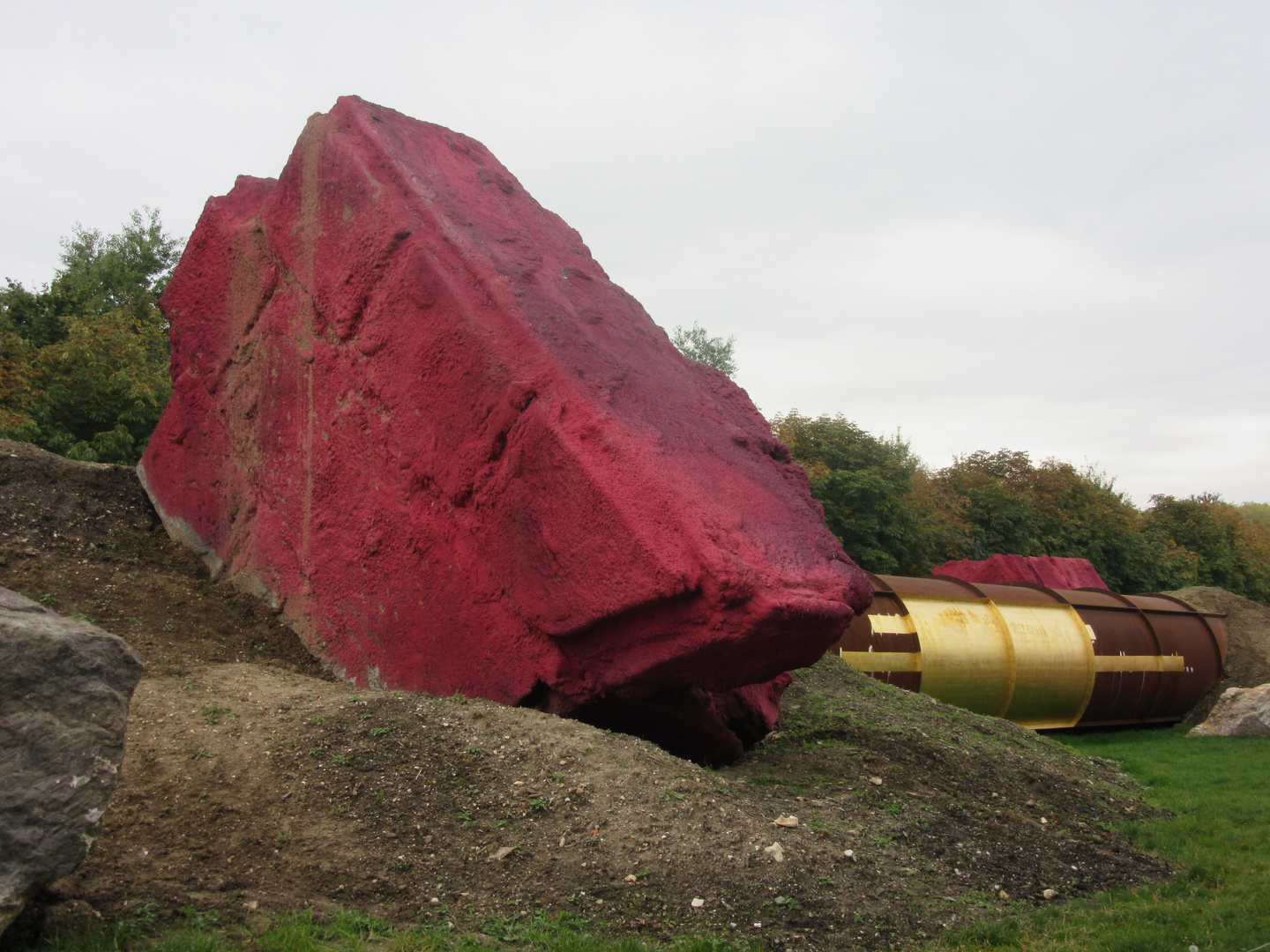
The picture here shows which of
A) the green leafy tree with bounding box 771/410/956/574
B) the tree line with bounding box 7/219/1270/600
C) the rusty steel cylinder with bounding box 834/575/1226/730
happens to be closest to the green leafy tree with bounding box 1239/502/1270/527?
the tree line with bounding box 7/219/1270/600

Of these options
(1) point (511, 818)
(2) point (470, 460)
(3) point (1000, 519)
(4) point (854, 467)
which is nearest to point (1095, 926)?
(1) point (511, 818)

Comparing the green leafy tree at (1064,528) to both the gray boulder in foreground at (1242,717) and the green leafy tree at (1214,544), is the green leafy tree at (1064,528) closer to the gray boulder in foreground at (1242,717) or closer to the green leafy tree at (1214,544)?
the green leafy tree at (1214,544)

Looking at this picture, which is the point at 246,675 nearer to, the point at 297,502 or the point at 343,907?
the point at 297,502

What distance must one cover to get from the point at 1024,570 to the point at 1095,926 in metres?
15.8

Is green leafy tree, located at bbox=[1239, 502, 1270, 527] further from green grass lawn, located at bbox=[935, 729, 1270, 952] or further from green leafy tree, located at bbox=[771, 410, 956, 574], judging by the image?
green grass lawn, located at bbox=[935, 729, 1270, 952]

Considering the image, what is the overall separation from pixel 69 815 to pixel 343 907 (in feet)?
2.79

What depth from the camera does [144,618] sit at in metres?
5.13

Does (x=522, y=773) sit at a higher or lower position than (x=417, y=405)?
lower

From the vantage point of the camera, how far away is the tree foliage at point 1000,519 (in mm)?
23969

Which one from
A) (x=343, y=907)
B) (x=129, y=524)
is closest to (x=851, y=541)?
(x=129, y=524)

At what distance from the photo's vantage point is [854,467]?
27359 mm

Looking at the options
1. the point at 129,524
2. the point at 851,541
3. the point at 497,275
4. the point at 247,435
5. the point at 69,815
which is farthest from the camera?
the point at 851,541

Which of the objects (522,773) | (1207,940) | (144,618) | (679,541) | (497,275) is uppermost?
(497,275)

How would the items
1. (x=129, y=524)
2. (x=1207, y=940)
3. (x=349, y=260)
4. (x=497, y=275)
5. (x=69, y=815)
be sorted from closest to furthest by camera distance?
(x=69, y=815), (x=1207, y=940), (x=497, y=275), (x=349, y=260), (x=129, y=524)
